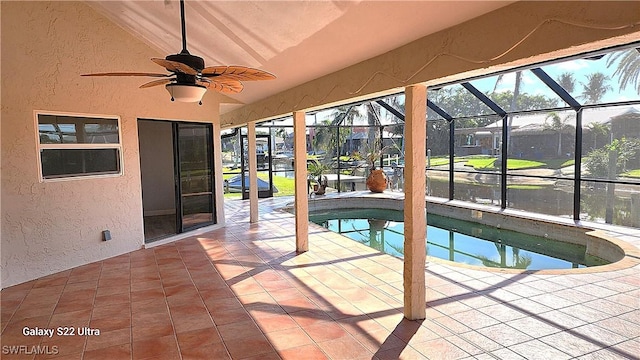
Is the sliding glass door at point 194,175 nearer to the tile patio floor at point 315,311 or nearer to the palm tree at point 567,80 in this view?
the tile patio floor at point 315,311

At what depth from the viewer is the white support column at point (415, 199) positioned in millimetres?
3402

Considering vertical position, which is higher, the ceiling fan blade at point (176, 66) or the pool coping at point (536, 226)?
the ceiling fan blade at point (176, 66)

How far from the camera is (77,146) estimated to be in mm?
5406

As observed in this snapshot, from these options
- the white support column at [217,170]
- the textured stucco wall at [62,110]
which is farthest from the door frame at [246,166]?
the textured stucco wall at [62,110]

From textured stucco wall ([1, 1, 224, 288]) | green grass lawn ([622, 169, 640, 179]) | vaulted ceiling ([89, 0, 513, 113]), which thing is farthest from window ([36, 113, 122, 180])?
green grass lawn ([622, 169, 640, 179])

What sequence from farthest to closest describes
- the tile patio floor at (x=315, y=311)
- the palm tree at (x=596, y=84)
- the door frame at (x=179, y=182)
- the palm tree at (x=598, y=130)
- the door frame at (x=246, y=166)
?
the door frame at (x=246, y=166), the palm tree at (x=596, y=84), the palm tree at (x=598, y=130), the door frame at (x=179, y=182), the tile patio floor at (x=315, y=311)

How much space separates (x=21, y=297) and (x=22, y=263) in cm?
68

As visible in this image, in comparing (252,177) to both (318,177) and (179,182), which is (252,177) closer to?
(179,182)

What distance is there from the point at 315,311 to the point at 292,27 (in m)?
2.76

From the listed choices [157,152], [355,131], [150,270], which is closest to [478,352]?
[150,270]

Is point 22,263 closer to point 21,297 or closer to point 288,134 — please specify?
point 21,297

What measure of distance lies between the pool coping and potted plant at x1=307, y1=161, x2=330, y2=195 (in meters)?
0.37

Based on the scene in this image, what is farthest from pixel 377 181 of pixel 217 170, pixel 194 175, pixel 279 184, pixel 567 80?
pixel 194 175

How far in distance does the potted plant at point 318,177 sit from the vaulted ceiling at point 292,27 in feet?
19.6
